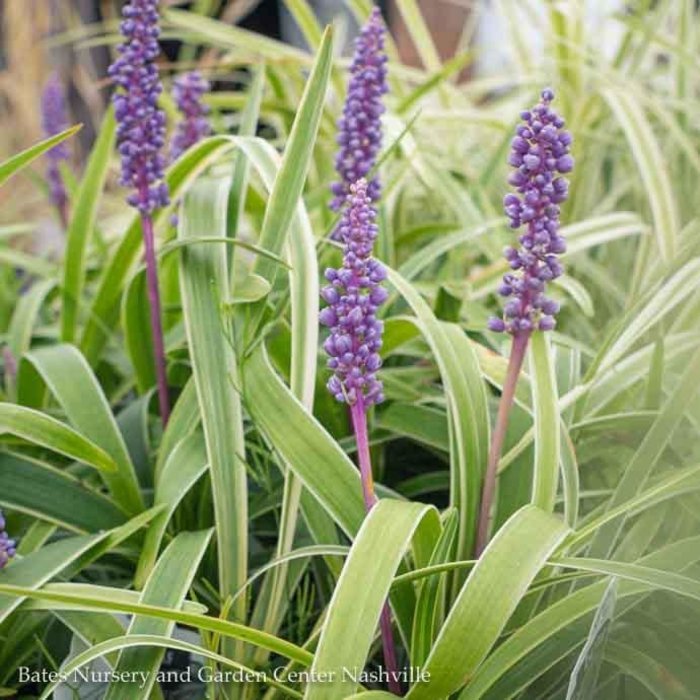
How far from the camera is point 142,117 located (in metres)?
1.53

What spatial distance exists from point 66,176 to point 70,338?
603mm

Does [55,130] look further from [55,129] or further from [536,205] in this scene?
[536,205]

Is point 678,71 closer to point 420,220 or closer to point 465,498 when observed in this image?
point 420,220

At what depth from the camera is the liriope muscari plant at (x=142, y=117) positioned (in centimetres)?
151

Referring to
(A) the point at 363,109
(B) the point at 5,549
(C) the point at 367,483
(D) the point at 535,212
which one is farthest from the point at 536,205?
(B) the point at 5,549

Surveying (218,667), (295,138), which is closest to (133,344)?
(295,138)

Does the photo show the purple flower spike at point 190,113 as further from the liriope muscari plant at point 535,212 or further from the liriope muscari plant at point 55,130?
the liriope muscari plant at point 535,212

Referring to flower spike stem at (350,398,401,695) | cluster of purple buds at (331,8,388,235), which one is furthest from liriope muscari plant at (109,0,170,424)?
flower spike stem at (350,398,401,695)

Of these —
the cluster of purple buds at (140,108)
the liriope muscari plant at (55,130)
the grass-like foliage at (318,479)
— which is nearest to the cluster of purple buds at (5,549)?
the grass-like foliage at (318,479)

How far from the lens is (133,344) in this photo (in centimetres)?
179

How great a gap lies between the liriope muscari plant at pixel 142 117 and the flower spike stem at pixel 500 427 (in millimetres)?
570

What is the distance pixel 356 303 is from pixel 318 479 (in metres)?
0.27

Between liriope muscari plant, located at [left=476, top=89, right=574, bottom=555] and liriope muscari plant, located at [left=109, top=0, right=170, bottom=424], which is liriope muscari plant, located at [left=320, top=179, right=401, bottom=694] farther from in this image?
liriope muscari plant, located at [left=109, top=0, right=170, bottom=424]

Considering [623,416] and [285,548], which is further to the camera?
[623,416]
